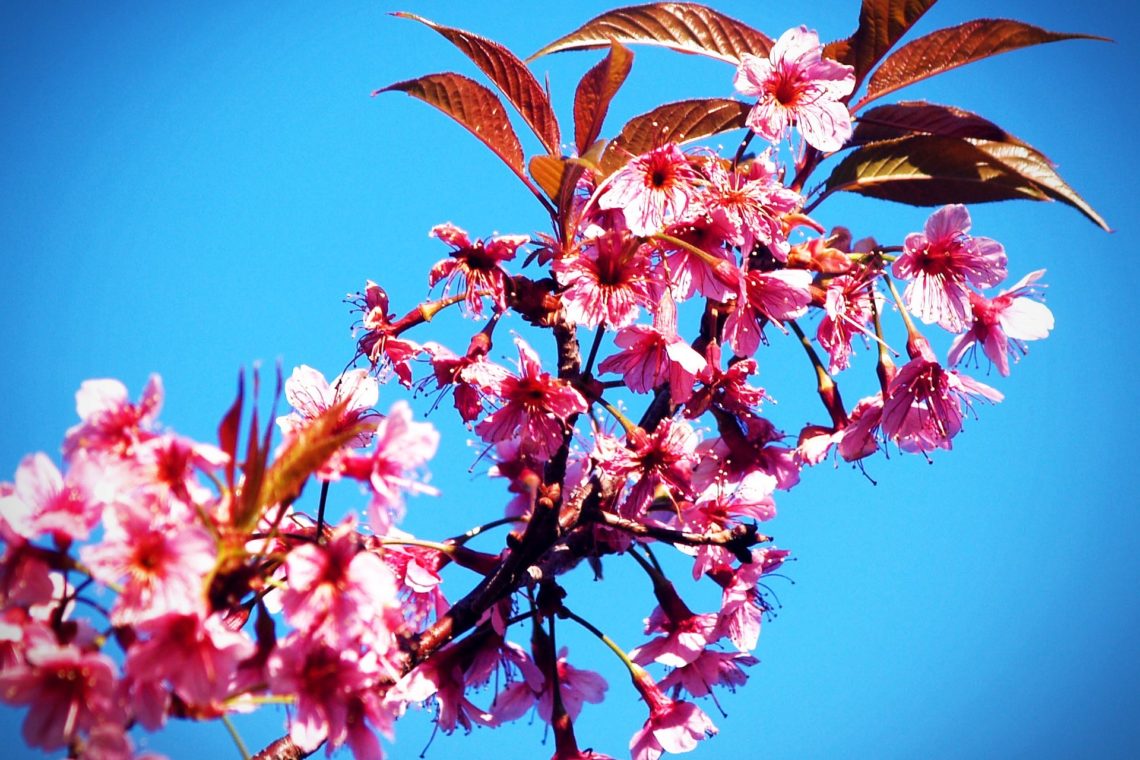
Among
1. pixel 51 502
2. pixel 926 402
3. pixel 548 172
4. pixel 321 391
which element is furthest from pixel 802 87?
pixel 51 502

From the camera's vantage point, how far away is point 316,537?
1.43 metres

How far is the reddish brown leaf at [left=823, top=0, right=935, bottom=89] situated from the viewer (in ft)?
6.93

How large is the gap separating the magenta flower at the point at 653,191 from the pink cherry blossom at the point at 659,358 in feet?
0.46

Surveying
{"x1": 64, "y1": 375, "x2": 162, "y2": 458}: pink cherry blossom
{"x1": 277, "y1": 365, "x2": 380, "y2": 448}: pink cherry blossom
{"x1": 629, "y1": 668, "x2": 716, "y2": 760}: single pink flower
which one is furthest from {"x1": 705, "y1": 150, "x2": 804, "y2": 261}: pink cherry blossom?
{"x1": 64, "y1": 375, "x2": 162, "y2": 458}: pink cherry blossom

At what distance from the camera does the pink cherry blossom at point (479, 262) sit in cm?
181

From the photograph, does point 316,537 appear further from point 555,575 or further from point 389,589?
point 555,575

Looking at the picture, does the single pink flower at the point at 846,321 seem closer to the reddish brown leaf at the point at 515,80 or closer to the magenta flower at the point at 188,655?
the reddish brown leaf at the point at 515,80

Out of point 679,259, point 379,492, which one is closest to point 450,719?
point 379,492

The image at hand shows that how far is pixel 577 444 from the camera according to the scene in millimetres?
1985

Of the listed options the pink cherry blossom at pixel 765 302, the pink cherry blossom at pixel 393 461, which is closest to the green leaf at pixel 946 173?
the pink cherry blossom at pixel 765 302

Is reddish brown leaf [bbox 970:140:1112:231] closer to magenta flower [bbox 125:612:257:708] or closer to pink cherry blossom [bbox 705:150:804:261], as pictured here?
pink cherry blossom [bbox 705:150:804:261]

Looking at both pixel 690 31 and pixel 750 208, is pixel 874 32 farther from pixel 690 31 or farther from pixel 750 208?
pixel 750 208

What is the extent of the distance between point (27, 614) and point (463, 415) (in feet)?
2.74

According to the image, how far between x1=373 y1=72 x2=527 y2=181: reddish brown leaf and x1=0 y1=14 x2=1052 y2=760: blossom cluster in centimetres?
18
